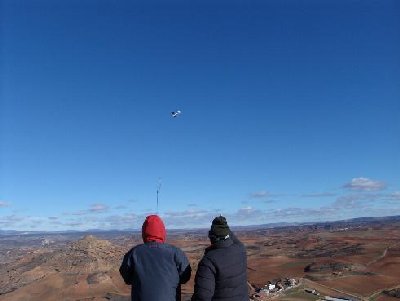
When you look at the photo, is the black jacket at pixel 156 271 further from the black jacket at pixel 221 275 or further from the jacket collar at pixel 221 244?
the jacket collar at pixel 221 244

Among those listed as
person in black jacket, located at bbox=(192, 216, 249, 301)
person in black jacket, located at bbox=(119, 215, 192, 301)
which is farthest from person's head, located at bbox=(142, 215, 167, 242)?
person in black jacket, located at bbox=(192, 216, 249, 301)

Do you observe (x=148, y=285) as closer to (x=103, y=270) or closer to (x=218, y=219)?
(x=218, y=219)

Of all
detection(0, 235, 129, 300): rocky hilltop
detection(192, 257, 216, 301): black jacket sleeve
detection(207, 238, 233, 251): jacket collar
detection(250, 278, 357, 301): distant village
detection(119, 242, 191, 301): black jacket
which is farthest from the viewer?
detection(0, 235, 129, 300): rocky hilltop

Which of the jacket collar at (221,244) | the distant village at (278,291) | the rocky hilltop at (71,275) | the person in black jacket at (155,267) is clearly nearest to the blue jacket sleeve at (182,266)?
the person in black jacket at (155,267)

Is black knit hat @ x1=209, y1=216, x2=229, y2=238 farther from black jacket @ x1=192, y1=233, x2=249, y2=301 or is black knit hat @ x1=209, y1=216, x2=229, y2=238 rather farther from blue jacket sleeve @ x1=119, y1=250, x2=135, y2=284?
blue jacket sleeve @ x1=119, y1=250, x2=135, y2=284

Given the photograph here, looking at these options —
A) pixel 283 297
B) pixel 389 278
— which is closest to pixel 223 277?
pixel 283 297

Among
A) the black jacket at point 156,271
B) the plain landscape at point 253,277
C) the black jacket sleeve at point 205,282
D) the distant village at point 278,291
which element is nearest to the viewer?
the black jacket sleeve at point 205,282
